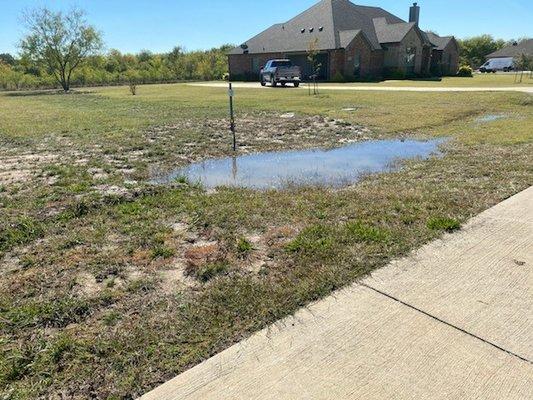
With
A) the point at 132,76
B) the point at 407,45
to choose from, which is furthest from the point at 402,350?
the point at 132,76

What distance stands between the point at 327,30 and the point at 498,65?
41.6 m

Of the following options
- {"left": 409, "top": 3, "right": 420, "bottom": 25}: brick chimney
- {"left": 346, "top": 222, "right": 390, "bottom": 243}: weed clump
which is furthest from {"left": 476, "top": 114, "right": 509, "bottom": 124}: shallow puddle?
{"left": 409, "top": 3, "right": 420, "bottom": 25}: brick chimney

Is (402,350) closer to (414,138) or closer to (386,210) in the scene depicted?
(386,210)

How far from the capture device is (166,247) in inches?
160

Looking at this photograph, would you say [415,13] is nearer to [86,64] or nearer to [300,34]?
[300,34]

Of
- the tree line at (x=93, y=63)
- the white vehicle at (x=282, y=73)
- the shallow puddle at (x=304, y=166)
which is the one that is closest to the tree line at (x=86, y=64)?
the tree line at (x=93, y=63)

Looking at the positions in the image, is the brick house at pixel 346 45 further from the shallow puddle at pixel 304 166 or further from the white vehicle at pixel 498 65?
the shallow puddle at pixel 304 166

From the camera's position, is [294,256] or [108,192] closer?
[294,256]

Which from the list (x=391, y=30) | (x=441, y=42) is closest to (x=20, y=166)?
(x=391, y=30)

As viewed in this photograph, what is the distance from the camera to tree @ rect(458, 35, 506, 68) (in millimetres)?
74000

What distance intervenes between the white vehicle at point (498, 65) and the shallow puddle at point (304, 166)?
61.6m

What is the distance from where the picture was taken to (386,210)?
4887mm

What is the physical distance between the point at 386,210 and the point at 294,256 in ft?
5.35

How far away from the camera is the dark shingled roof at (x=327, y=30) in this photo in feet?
125
